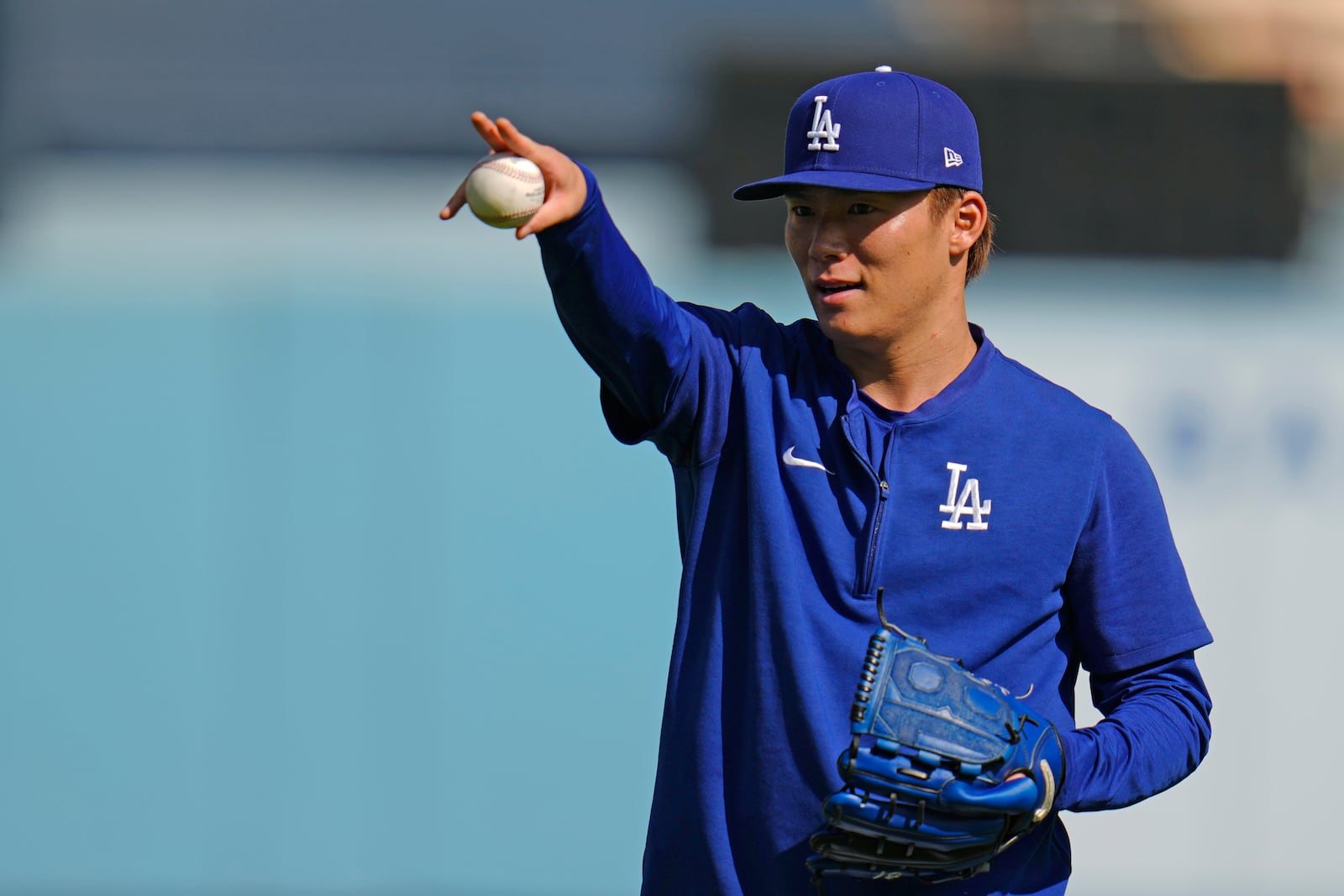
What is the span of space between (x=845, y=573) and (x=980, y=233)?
578 millimetres

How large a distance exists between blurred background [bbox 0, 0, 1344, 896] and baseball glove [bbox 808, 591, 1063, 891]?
3.91m

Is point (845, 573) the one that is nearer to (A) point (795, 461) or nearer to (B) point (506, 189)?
(A) point (795, 461)

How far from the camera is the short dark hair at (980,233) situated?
6.91ft

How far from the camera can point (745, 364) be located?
6.83 feet

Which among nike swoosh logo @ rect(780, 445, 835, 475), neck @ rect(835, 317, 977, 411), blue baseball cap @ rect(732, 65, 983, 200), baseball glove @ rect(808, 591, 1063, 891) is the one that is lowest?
baseball glove @ rect(808, 591, 1063, 891)

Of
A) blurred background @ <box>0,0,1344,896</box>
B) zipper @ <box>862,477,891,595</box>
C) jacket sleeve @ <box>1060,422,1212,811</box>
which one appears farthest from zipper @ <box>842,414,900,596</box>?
blurred background @ <box>0,0,1344,896</box>

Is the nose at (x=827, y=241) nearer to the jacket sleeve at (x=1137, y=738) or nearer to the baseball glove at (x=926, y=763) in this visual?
the baseball glove at (x=926, y=763)

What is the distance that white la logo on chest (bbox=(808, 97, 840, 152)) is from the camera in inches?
80.6

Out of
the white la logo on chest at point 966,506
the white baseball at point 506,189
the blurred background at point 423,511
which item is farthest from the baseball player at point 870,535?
the blurred background at point 423,511

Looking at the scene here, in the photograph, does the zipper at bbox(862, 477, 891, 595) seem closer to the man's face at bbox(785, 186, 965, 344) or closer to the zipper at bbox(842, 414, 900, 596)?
the zipper at bbox(842, 414, 900, 596)

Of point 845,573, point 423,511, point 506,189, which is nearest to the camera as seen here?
point 506,189

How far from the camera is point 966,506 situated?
79.2 inches

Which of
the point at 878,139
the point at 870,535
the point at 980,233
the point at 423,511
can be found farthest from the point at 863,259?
the point at 423,511

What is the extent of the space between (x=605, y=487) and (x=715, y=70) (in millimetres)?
1824
